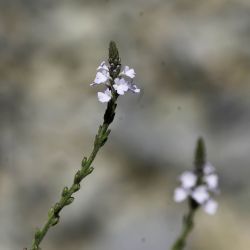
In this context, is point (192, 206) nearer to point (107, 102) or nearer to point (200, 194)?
point (200, 194)

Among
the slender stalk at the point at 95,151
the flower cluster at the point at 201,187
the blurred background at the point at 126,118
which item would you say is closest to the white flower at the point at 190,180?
the flower cluster at the point at 201,187

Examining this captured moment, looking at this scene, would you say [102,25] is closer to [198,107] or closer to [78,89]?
[78,89]

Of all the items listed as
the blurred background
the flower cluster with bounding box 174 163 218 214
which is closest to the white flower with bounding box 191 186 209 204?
the flower cluster with bounding box 174 163 218 214

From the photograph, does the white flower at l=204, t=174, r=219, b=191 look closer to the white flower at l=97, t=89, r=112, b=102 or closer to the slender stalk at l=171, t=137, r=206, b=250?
the slender stalk at l=171, t=137, r=206, b=250

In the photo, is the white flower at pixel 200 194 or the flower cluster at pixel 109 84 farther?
the white flower at pixel 200 194

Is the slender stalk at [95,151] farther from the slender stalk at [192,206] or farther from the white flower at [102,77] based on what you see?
the slender stalk at [192,206]
